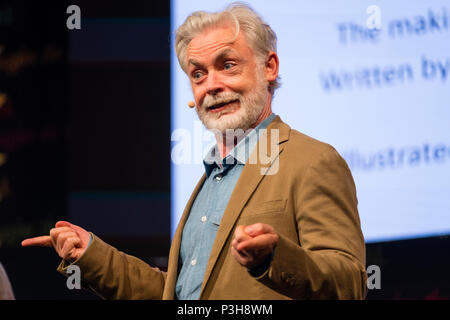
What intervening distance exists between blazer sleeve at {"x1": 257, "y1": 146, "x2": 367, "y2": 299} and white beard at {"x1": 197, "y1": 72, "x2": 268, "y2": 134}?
10.6 inches

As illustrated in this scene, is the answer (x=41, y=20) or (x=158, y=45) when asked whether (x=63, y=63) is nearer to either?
(x=41, y=20)

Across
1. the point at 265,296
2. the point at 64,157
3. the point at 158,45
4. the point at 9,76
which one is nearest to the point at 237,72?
the point at 265,296

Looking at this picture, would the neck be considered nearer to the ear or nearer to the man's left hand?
the ear

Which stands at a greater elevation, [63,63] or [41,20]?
[41,20]

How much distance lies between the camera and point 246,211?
142 centimetres

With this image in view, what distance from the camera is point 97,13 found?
3359 millimetres

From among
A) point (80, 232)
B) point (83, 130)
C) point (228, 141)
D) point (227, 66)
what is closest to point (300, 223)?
point (228, 141)

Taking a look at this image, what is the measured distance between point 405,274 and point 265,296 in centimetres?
190

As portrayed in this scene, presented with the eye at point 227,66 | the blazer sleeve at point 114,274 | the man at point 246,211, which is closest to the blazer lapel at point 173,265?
the man at point 246,211

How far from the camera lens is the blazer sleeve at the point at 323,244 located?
1220 millimetres

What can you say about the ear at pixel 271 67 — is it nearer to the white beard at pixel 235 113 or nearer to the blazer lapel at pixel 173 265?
the white beard at pixel 235 113

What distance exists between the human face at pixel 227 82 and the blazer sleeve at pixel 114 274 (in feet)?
1.47

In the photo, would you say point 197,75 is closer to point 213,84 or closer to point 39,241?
point 213,84

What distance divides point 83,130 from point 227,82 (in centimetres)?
194
